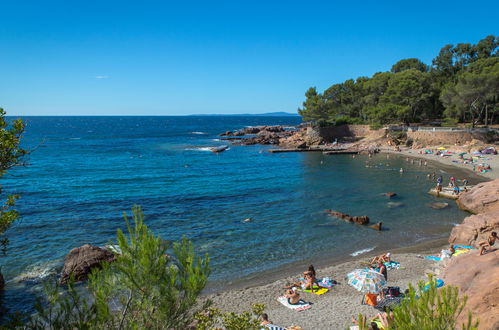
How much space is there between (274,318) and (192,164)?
4011 centimetres

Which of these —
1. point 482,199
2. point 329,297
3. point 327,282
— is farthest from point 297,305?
point 482,199

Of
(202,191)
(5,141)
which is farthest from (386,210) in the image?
Result: (5,141)

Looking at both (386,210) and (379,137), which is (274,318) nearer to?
(386,210)

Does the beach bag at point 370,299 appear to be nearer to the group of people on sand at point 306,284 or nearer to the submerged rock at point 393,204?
the group of people on sand at point 306,284

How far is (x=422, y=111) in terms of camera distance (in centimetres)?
6844

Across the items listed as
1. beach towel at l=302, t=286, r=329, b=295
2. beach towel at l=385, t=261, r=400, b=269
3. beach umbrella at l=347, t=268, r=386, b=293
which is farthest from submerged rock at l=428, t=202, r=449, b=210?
beach towel at l=302, t=286, r=329, b=295

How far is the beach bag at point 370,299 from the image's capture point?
508 inches

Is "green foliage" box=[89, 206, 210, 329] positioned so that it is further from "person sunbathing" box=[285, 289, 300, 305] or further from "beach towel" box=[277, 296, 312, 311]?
"person sunbathing" box=[285, 289, 300, 305]

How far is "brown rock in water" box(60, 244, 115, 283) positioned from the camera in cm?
1593

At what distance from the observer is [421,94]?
2499 inches

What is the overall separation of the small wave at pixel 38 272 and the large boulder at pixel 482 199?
28.1 meters

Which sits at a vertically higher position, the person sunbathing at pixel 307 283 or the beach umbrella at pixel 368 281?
the beach umbrella at pixel 368 281

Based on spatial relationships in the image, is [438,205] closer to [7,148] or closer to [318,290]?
[318,290]

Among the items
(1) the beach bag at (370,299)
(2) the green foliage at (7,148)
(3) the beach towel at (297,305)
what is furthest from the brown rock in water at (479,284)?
(2) the green foliage at (7,148)
